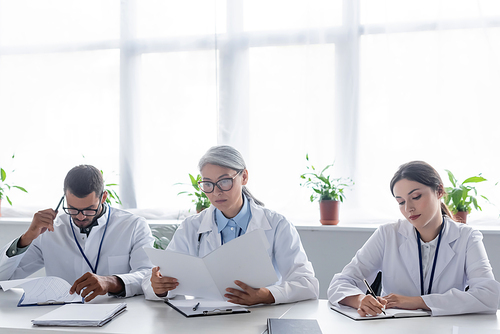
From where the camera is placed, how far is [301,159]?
3.22m

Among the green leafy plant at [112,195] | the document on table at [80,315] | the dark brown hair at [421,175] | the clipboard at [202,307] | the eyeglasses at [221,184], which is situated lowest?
the clipboard at [202,307]

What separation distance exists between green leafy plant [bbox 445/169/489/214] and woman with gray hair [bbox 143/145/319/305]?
4.28 feet

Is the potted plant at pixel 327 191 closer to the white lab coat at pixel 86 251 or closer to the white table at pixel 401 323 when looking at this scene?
the white lab coat at pixel 86 251

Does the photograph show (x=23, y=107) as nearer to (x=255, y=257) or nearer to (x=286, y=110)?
(x=286, y=110)

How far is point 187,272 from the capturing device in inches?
63.4

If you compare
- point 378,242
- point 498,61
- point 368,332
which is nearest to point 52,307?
point 368,332

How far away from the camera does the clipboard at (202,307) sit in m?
1.57

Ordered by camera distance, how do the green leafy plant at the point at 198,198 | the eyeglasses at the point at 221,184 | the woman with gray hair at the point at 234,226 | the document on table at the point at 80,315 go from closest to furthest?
1. the document on table at the point at 80,315
2. the woman with gray hair at the point at 234,226
3. the eyeglasses at the point at 221,184
4. the green leafy plant at the point at 198,198

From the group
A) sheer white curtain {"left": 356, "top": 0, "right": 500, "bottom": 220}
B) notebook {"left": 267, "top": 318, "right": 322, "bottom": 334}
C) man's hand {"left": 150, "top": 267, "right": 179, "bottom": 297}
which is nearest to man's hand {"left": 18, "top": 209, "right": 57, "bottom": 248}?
man's hand {"left": 150, "top": 267, "right": 179, "bottom": 297}

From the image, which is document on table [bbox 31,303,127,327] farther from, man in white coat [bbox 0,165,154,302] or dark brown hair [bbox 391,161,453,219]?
dark brown hair [bbox 391,161,453,219]

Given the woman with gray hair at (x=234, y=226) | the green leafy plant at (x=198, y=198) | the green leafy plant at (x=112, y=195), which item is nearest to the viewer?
the woman with gray hair at (x=234, y=226)

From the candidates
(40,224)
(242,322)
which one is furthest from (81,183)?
(242,322)

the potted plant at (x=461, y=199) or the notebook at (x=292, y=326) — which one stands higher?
the potted plant at (x=461, y=199)

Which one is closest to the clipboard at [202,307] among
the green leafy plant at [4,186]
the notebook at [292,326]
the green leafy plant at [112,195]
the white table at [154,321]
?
the white table at [154,321]
